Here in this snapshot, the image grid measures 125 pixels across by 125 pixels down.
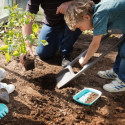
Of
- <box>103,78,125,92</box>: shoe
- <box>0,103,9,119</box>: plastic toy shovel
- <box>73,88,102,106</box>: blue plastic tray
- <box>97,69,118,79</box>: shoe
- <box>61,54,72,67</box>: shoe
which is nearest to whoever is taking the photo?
<box>0,103,9,119</box>: plastic toy shovel

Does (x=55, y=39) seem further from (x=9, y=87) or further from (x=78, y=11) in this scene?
(x=9, y=87)

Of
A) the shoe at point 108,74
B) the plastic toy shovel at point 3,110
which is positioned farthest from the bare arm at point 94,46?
the plastic toy shovel at point 3,110

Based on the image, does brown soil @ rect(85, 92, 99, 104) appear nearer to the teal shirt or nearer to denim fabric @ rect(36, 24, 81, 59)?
the teal shirt

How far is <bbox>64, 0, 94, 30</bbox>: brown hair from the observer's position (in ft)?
6.48

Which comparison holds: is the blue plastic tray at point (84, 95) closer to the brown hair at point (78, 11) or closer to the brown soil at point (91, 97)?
the brown soil at point (91, 97)

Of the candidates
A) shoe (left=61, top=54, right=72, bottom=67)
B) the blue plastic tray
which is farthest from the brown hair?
shoe (left=61, top=54, right=72, bottom=67)

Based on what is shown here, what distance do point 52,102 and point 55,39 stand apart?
123 centimetres

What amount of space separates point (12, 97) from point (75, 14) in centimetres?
107

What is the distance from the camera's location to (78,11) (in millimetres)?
1964

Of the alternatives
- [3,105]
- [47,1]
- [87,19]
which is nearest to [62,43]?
[47,1]

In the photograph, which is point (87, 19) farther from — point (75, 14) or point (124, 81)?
point (124, 81)

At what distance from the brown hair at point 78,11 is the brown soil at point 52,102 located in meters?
0.80

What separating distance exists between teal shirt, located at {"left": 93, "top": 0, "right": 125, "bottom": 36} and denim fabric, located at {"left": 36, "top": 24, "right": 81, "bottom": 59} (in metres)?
0.94

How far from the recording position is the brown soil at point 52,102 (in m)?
1.87
